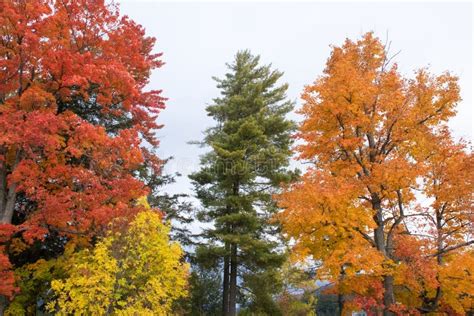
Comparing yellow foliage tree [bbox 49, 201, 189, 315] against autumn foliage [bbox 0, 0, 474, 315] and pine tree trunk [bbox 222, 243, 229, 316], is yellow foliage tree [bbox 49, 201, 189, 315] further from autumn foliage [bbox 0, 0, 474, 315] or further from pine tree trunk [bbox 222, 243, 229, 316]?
pine tree trunk [bbox 222, 243, 229, 316]

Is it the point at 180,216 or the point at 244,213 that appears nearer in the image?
the point at 244,213

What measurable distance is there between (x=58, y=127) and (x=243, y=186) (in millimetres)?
11301

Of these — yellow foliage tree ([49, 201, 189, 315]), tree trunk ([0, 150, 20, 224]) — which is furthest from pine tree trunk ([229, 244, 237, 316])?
tree trunk ([0, 150, 20, 224])

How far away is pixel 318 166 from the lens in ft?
45.5

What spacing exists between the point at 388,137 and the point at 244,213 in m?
8.49

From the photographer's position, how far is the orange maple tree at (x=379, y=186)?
448 inches

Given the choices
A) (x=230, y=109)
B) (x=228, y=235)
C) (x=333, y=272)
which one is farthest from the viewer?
(x=230, y=109)

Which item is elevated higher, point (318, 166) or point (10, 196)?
point (318, 166)

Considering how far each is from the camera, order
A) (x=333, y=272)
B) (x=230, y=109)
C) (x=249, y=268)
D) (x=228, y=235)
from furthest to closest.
Result: (x=230, y=109) < (x=249, y=268) < (x=228, y=235) < (x=333, y=272)

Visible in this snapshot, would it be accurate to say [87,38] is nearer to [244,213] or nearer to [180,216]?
[244,213]

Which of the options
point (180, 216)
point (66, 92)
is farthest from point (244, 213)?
point (66, 92)

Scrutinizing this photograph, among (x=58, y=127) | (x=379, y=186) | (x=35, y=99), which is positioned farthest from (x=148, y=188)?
(x=379, y=186)

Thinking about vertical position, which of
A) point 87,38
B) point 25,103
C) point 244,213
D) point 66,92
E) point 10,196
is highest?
point 87,38

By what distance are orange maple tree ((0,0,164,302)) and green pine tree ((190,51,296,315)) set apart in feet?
23.2
